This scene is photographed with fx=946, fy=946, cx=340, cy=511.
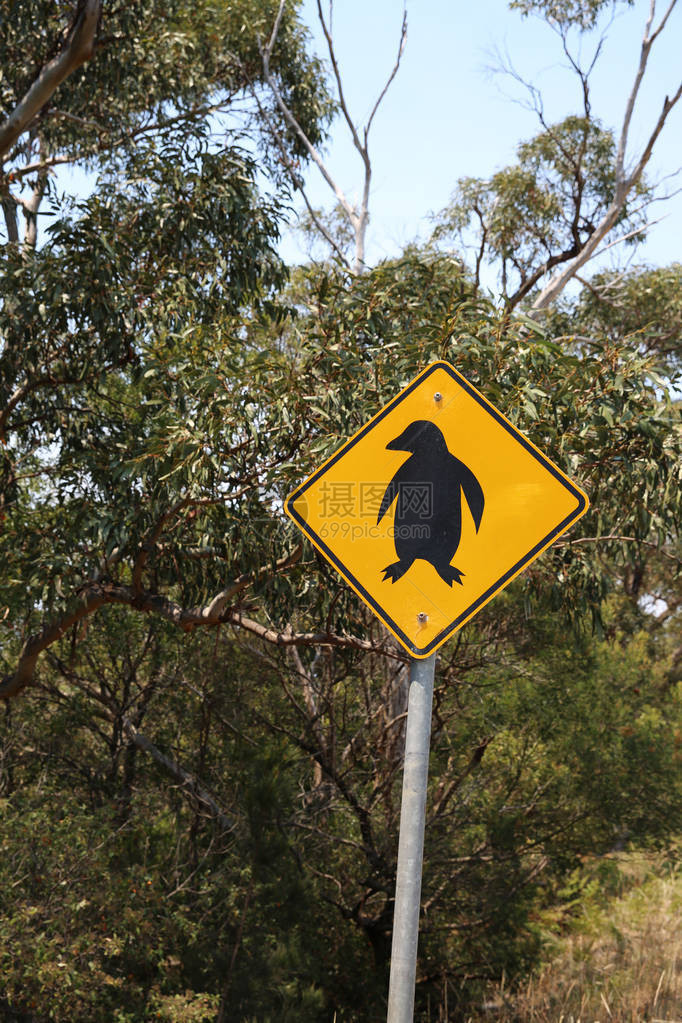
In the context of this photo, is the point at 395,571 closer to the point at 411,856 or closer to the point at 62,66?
the point at 411,856

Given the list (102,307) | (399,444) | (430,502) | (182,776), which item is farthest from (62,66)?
(430,502)

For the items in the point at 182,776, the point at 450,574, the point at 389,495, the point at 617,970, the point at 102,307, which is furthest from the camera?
the point at 182,776

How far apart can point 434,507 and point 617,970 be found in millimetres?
7562

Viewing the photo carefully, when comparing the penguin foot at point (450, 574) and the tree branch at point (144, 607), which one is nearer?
the penguin foot at point (450, 574)

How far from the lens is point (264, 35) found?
12.3 metres

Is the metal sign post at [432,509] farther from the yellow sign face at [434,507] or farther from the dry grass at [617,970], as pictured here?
the dry grass at [617,970]

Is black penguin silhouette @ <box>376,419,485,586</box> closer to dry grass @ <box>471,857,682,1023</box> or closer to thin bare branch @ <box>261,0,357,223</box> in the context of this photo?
dry grass @ <box>471,857,682,1023</box>

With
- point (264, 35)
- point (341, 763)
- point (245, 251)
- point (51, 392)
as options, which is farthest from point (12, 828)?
point (264, 35)

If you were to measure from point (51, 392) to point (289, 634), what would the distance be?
9.66ft

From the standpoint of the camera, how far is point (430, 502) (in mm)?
2547

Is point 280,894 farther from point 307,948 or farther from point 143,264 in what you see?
point 143,264

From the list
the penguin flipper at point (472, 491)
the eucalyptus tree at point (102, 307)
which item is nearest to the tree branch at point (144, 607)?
the eucalyptus tree at point (102, 307)

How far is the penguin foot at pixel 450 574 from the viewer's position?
2477mm

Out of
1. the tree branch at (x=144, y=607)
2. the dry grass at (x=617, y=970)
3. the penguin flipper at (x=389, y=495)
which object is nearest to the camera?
the penguin flipper at (x=389, y=495)
